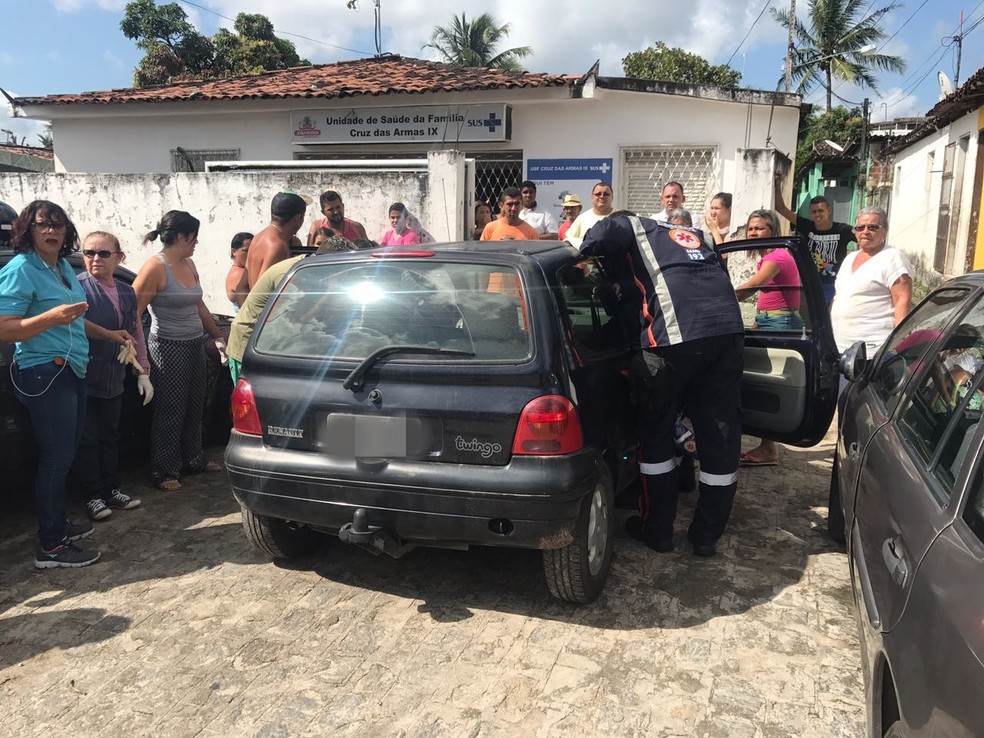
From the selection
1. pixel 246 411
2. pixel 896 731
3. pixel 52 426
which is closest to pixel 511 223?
pixel 246 411

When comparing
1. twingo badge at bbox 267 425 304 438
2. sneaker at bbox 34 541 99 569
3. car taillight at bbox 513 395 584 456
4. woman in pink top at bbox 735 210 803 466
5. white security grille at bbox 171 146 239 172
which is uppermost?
white security grille at bbox 171 146 239 172

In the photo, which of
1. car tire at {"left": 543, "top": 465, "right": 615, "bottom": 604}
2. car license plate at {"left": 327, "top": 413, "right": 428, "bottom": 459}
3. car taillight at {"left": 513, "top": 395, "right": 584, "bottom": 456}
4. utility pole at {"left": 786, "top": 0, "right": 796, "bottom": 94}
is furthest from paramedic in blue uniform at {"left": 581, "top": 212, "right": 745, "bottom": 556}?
utility pole at {"left": 786, "top": 0, "right": 796, "bottom": 94}

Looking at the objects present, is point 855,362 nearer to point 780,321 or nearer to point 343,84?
point 780,321

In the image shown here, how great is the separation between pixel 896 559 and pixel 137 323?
13.1ft

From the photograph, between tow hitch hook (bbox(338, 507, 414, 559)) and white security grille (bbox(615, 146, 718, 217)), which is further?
white security grille (bbox(615, 146, 718, 217))

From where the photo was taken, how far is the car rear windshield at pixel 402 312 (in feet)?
9.48

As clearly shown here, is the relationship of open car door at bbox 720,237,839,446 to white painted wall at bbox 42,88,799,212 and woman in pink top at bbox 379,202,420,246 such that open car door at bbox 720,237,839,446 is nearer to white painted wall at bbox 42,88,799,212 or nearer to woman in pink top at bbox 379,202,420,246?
woman in pink top at bbox 379,202,420,246

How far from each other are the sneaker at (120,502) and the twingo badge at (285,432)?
1685 millimetres

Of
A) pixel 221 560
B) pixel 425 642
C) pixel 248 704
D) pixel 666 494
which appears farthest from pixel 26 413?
pixel 666 494

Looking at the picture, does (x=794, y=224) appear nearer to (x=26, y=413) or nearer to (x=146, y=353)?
(x=146, y=353)

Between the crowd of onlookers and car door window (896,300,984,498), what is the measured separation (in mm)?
1272

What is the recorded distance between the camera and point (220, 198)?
320 inches

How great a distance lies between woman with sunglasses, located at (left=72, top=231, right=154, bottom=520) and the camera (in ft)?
13.2

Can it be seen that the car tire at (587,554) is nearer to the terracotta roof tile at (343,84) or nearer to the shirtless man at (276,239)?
the shirtless man at (276,239)
